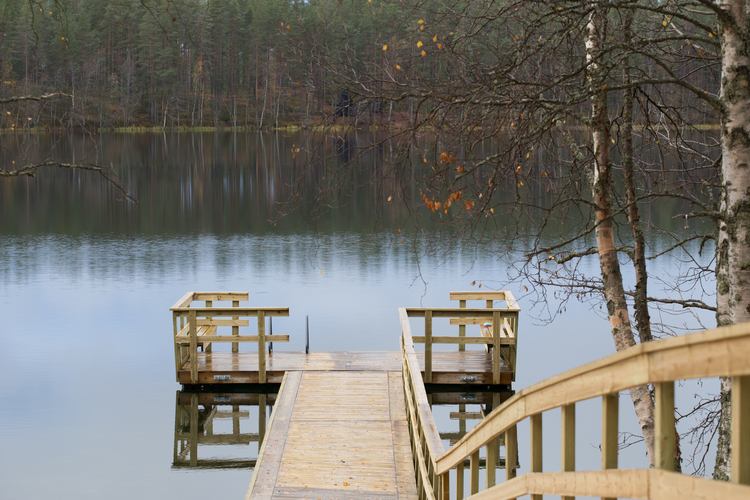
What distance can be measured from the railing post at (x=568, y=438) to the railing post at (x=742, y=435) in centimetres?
60

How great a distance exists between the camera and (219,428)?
10469 mm

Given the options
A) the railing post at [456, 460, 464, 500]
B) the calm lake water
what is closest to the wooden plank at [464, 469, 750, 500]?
the railing post at [456, 460, 464, 500]

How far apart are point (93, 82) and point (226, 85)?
45.5ft

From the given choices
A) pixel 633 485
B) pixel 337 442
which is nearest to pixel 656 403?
pixel 633 485

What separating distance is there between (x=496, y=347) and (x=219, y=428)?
393 cm

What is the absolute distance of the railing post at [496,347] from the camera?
10.5 m

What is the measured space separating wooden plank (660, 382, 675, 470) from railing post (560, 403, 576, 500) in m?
0.39

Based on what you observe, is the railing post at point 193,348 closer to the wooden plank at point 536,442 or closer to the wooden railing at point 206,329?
the wooden railing at point 206,329

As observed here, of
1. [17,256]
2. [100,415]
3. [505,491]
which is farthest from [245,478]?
[17,256]

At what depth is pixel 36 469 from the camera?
9.64 meters

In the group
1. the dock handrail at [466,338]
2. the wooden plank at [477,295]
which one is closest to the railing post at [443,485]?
the dock handrail at [466,338]

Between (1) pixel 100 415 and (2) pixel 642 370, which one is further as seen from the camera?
(1) pixel 100 415

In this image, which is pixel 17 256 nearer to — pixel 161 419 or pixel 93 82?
pixel 161 419

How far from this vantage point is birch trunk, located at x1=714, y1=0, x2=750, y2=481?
11.3 ft
